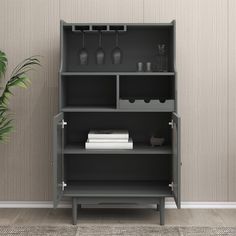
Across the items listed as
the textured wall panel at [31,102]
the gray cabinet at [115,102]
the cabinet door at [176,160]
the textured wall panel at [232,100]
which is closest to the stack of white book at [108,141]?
the gray cabinet at [115,102]

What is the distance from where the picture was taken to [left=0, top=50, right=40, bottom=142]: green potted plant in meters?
3.56

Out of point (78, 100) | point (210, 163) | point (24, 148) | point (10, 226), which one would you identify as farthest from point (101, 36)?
point (10, 226)

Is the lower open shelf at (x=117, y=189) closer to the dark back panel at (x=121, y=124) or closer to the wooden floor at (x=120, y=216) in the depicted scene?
the wooden floor at (x=120, y=216)

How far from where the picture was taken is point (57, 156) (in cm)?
326

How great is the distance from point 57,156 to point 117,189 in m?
0.56

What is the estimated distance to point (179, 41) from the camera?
3812mm

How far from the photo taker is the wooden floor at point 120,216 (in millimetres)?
3506

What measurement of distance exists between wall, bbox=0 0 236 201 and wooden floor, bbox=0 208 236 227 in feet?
0.53

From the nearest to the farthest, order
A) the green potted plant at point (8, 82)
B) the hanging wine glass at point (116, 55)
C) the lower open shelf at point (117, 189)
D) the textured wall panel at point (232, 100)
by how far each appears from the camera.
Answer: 1. the lower open shelf at point (117, 189)
2. the green potted plant at point (8, 82)
3. the hanging wine glass at point (116, 55)
4. the textured wall panel at point (232, 100)

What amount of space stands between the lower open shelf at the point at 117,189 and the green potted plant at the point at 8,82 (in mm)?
634

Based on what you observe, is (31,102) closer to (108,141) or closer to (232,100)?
(108,141)

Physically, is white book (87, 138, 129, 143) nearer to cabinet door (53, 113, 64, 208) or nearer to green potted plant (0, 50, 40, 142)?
cabinet door (53, 113, 64, 208)

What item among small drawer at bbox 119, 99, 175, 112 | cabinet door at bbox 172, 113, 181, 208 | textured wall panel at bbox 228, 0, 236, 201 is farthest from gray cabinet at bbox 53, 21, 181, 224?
textured wall panel at bbox 228, 0, 236, 201

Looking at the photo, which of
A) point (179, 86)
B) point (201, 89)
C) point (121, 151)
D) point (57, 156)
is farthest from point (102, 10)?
point (57, 156)
